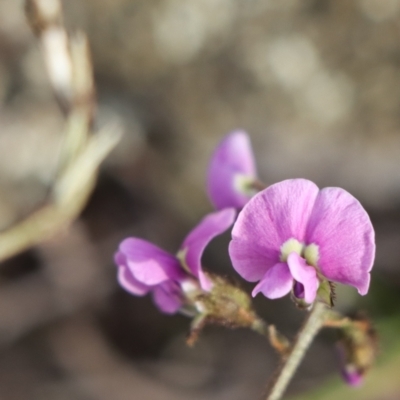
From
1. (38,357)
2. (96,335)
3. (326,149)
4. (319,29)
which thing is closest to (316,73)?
(319,29)

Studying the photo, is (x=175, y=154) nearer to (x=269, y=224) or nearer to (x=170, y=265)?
(x=170, y=265)

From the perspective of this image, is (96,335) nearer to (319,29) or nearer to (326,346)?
(326,346)

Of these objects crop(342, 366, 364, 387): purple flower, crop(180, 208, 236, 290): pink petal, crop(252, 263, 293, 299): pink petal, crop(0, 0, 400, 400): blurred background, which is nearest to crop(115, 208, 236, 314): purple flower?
crop(180, 208, 236, 290): pink petal

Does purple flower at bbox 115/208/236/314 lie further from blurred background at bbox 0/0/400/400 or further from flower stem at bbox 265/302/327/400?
blurred background at bbox 0/0/400/400

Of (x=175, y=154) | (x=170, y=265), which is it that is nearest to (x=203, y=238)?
(x=170, y=265)

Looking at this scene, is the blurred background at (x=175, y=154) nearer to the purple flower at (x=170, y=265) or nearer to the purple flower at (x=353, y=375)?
the purple flower at (x=353, y=375)

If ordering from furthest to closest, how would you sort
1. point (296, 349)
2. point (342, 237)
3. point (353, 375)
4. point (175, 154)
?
point (175, 154)
point (353, 375)
point (296, 349)
point (342, 237)

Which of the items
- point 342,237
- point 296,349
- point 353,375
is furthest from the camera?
point 353,375

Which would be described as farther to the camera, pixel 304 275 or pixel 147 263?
pixel 147 263
